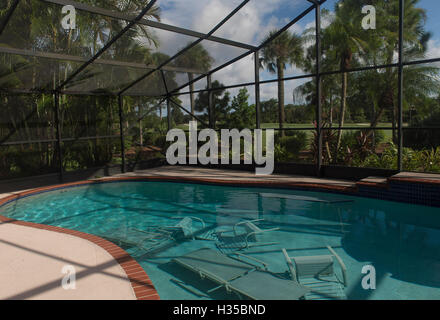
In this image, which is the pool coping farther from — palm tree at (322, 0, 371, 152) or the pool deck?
palm tree at (322, 0, 371, 152)

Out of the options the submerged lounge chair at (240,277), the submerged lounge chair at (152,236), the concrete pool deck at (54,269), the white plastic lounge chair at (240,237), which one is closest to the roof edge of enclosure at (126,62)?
the concrete pool deck at (54,269)

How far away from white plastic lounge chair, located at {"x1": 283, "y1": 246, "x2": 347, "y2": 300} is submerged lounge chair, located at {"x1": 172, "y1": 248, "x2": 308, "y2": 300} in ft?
0.65

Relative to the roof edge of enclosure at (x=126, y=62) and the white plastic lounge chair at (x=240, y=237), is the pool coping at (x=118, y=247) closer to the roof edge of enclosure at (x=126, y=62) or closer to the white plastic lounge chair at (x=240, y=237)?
the white plastic lounge chair at (x=240, y=237)

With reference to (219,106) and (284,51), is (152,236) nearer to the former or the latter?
(284,51)

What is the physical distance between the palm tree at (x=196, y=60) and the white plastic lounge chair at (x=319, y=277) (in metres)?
7.12

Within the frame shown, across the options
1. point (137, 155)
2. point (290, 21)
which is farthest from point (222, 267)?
point (137, 155)

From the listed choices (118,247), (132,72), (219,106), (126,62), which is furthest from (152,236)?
(219,106)

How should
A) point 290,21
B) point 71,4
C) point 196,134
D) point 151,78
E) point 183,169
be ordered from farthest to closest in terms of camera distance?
point 196,134 → point 183,169 → point 151,78 → point 290,21 → point 71,4

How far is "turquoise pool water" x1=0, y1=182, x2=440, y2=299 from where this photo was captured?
4.01m

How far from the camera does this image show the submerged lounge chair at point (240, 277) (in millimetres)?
3473

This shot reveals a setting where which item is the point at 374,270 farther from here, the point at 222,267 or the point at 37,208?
the point at 37,208

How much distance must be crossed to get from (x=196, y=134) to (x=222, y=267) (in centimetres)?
966

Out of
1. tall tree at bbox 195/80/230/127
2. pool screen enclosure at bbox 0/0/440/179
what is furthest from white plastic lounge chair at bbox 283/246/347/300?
tall tree at bbox 195/80/230/127
